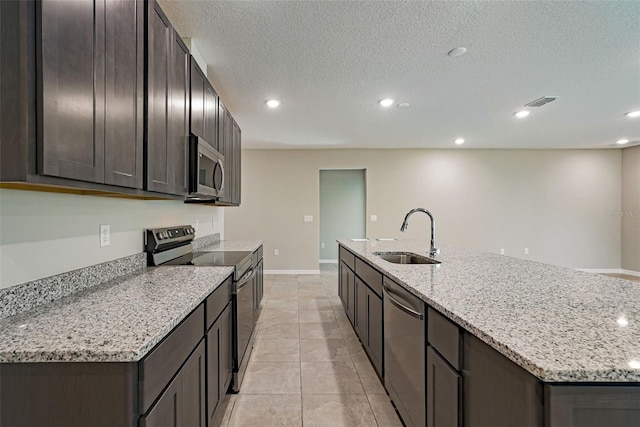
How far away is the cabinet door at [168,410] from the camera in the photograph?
88 cm

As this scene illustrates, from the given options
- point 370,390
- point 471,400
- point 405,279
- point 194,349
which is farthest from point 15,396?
point 370,390

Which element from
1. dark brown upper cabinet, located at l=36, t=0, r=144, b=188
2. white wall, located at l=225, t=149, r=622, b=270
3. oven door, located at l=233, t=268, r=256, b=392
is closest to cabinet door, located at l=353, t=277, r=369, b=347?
oven door, located at l=233, t=268, r=256, b=392

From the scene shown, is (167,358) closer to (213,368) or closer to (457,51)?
(213,368)

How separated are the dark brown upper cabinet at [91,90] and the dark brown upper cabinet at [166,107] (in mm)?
78

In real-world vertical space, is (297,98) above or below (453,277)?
above

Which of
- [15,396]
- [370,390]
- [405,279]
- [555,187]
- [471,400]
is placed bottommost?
[370,390]

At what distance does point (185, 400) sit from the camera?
3.83 feet

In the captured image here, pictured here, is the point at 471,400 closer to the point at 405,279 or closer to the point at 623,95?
the point at 405,279

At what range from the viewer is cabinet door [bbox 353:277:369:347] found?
2.49m

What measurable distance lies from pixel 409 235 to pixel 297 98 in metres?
3.95

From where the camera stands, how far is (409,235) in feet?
20.7

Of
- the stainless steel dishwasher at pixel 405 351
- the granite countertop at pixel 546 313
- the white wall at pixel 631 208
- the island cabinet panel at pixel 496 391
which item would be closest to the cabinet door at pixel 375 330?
the stainless steel dishwasher at pixel 405 351

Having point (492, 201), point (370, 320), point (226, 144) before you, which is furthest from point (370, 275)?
point (492, 201)

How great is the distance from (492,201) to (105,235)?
22.0 ft
